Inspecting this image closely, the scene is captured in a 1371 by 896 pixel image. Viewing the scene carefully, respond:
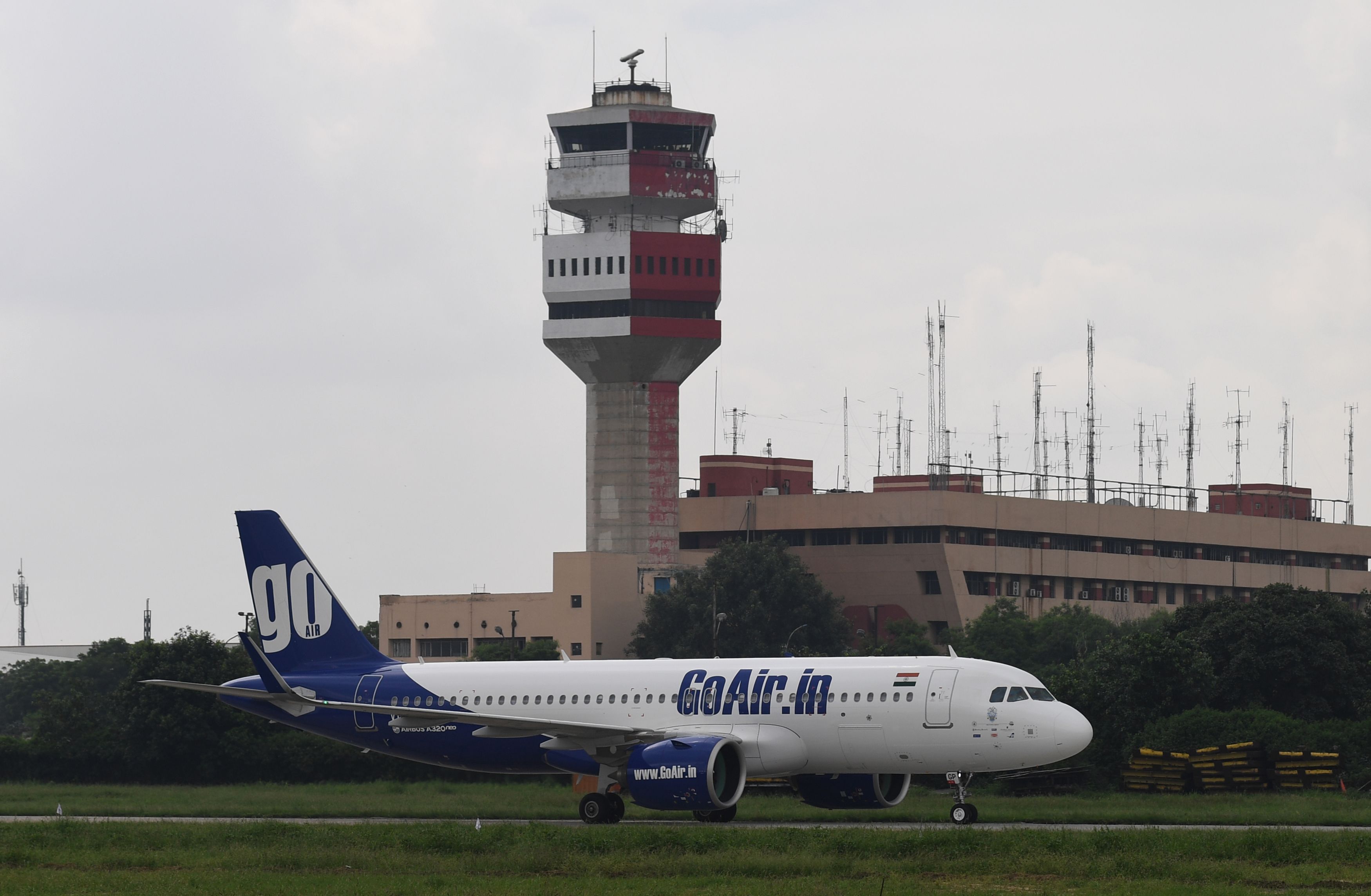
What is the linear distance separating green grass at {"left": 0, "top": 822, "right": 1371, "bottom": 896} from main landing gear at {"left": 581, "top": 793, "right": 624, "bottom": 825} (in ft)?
14.8

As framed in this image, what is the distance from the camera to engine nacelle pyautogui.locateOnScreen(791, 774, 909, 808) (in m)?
42.8

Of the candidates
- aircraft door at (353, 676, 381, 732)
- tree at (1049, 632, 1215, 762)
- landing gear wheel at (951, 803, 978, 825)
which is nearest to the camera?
landing gear wheel at (951, 803, 978, 825)

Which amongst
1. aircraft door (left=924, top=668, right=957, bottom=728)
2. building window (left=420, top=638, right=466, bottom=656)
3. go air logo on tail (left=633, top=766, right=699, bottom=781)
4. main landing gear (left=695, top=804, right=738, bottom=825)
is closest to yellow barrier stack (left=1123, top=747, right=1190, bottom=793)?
aircraft door (left=924, top=668, right=957, bottom=728)

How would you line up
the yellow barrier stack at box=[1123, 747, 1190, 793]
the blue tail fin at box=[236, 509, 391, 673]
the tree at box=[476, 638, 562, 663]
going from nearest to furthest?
the blue tail fin at box=[236, 509, 391, 673], the yellow barrier stack at box=[1123, 747, 1190, 793], the tree at box=[476, 638, 562, 663]

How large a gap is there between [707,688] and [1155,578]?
A: 12011cm

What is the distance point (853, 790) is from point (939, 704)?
3.54m

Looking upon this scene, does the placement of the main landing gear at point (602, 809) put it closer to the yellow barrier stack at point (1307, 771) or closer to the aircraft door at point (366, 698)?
the aircraft door at point (366, 698)

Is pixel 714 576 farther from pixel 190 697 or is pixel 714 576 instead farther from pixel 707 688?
pixel 707 688

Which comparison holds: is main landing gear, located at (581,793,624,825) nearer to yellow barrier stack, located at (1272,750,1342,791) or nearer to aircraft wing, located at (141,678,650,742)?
aircraft wing, located at (141,678,650,742)

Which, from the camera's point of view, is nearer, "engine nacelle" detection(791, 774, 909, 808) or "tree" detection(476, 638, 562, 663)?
"engine nacelle" detection(791, 774, 909, 808)

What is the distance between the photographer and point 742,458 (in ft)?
514

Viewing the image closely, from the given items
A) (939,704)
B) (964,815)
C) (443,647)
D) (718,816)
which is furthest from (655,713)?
Result: (443,647)

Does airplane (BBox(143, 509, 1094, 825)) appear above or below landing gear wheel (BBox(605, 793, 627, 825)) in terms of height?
above

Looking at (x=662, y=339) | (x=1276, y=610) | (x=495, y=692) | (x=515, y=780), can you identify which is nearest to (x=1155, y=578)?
(x=662, y=339)
